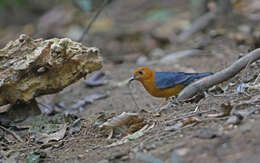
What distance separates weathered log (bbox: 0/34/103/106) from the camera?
412cm

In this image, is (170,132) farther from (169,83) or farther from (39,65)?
(169,83)

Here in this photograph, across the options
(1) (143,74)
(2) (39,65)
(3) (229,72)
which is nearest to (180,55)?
(1) (143,74)

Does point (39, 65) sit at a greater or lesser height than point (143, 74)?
greater

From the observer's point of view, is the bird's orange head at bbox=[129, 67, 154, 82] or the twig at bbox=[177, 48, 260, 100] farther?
the bird's orange head at bbox=[129, 67, 154, 82]

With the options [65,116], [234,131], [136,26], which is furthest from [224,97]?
[136,26]

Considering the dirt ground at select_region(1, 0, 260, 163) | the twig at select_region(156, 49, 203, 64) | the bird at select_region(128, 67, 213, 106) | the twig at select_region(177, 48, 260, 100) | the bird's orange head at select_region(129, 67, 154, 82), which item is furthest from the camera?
the twig at select_region(156, 49, 203, 64)

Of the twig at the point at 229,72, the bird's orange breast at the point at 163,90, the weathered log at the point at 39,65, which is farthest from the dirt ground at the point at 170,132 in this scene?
the weathered log at the point at 39,65

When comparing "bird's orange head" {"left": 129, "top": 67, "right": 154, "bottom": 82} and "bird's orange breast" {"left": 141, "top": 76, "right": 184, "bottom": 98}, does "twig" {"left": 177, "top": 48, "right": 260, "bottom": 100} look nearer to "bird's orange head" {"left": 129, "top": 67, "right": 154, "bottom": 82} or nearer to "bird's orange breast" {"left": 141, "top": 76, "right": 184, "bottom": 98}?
"bird's orange breast" {"left": 141, "top": 76, "right": 184, "bottom": 98}

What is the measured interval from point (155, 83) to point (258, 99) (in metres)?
2.11

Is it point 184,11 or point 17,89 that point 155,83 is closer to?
point 17,89

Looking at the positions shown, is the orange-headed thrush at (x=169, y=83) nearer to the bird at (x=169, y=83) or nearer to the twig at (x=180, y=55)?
the bird at (x=169, y=83)

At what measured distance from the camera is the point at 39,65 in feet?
13.9

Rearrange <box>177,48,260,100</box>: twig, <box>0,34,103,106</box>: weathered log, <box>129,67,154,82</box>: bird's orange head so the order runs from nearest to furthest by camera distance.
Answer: <box>0,34,103,106</box>: weathered log < <box>177,48,260,100</box>: twig < <box>129,67,154,82</box>: bird's orange head

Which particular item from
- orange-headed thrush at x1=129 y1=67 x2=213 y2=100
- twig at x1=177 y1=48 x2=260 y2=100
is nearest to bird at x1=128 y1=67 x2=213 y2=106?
orange-headed thrush at x1=129 y1=67 x2=213 y2=100
